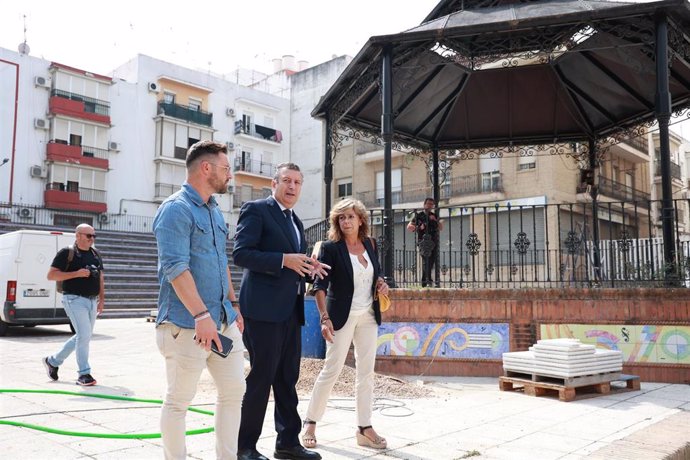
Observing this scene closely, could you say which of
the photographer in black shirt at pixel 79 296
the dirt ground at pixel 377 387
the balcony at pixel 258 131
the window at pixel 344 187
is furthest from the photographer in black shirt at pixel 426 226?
the balcony at pixel 258 131

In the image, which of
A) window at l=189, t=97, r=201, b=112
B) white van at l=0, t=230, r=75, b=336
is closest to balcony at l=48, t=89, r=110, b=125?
window at l=189, t=97, r=201, b=112

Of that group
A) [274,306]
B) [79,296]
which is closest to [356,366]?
[274,306]

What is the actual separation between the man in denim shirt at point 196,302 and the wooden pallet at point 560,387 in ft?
13.6

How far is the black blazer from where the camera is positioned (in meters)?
4.46

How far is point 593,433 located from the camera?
4.75 metres

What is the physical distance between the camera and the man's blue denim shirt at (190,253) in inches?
120

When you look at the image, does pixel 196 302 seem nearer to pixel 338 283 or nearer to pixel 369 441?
pixel 338 283

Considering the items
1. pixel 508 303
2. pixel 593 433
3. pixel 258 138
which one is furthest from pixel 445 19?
pixel 258 138

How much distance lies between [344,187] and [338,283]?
35.1 meters

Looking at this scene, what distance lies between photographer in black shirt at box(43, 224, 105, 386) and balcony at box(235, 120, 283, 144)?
38514 mm

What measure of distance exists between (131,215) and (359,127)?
1227 inches

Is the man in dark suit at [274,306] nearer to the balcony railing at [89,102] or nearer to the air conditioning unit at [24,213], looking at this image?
the air conditioning unit at [24,213]

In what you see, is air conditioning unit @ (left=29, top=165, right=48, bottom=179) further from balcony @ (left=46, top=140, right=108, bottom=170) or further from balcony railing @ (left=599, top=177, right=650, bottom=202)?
balcony railing @ (left=599, top=177, right=650, bottom=202)

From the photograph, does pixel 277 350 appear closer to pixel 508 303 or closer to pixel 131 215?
pixel 508 303
